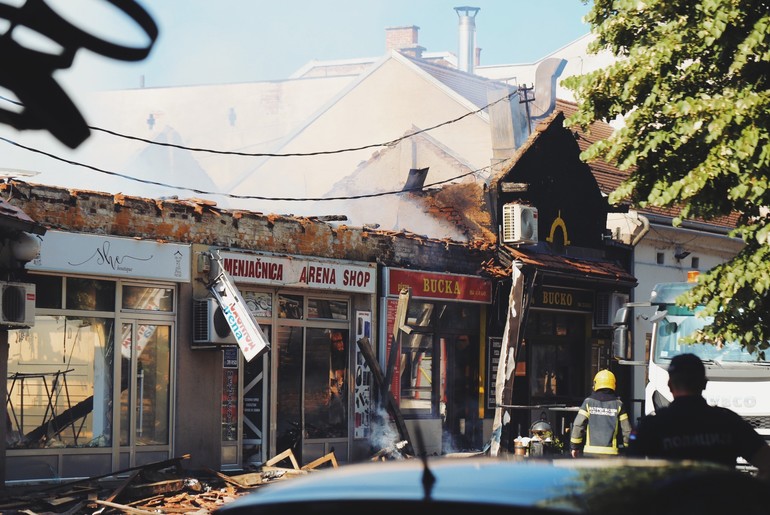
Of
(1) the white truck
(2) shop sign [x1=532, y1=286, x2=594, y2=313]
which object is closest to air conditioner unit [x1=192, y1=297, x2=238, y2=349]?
(1) the white truck

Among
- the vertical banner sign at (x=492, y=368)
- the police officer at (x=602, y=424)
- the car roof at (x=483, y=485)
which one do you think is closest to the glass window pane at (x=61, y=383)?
the police officer at (x=602, y=424)

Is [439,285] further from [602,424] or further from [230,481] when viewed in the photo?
[602,424]

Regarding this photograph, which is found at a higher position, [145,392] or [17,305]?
[17,305]

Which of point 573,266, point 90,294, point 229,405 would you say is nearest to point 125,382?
point 90,294

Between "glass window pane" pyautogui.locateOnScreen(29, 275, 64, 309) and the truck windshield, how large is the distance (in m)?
8.50

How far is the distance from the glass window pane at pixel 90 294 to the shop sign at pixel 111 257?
322mm

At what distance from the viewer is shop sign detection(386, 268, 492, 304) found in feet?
74.6

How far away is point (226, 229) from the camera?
63.9ft

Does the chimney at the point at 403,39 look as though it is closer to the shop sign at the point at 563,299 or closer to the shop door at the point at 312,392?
the shop sign at the point at 563,299

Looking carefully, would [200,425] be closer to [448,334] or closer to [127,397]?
[127,397]

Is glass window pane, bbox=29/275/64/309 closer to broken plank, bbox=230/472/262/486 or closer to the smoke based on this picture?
broken plank, bbox=230/472/262/486

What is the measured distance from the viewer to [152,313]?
18422 millimetres

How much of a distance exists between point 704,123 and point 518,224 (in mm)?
12017

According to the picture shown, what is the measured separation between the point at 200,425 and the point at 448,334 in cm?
693
